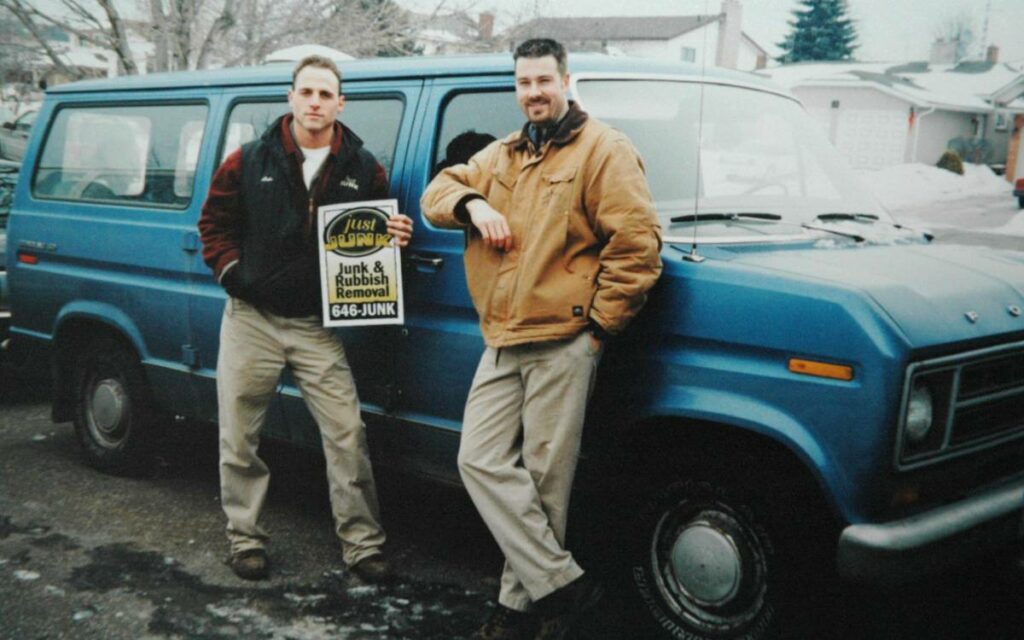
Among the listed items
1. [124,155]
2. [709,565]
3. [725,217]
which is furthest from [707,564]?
[124,155]

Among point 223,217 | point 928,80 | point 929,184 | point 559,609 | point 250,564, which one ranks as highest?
point 928,80

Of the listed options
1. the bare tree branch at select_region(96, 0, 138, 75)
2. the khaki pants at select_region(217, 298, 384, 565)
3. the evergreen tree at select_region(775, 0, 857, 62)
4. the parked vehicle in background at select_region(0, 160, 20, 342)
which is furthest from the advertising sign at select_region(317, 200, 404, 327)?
the evergreen tree at select_region(775, 0, 857, 62)

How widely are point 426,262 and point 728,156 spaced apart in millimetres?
1294

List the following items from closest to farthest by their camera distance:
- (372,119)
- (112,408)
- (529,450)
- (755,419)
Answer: (755,419), (529,450), (372,119), (112,408)

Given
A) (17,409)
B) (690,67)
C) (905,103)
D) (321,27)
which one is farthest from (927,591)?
(905,103)

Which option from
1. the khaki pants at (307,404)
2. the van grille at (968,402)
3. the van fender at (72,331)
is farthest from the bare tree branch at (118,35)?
the van grille at (968,402)

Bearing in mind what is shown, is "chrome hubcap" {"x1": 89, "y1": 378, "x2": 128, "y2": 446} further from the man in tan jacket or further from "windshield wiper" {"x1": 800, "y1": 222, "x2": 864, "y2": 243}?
"windshield wiper" {"x1": 800, "y1": 222, "x2": 864, "y2": 243}

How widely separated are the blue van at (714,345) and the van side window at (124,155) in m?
0.03

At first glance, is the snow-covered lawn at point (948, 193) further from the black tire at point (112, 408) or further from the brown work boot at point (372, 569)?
the brown work boot at point (372, 569)

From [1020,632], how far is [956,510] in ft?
3.44

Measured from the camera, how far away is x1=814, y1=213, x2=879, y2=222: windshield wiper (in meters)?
4.15

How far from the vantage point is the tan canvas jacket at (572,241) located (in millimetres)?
3275

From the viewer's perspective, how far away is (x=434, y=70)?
427cm

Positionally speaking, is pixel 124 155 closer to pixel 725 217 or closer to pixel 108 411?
pixel 108 411
